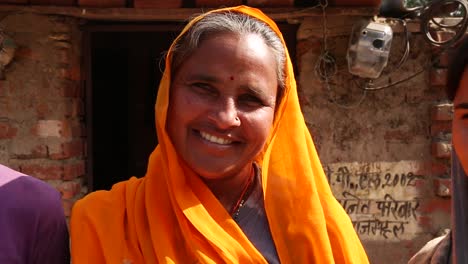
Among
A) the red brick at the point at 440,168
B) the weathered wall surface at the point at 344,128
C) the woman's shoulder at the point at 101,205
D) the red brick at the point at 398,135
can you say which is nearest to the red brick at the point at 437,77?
the weathered wall surface at the point at 344,128

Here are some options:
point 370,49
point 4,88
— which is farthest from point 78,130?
point 370,49

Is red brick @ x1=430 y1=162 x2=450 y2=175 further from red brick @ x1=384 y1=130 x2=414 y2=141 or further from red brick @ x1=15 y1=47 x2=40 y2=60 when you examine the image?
red brick @ x1=15 y1=47 x2=40 y2=60

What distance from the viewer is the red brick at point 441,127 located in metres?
3.51

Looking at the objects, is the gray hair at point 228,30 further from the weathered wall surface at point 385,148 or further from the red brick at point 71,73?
the red brick at point 71,73

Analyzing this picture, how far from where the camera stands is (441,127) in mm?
3516

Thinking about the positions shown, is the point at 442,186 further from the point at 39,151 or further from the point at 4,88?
the point at 4,88

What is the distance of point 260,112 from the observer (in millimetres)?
1638

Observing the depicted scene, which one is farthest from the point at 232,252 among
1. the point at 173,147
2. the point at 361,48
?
the point at 361,48

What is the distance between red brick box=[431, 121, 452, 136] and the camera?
3.51 metres

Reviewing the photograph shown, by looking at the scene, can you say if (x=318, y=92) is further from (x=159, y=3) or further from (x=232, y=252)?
(x=232, y=252)

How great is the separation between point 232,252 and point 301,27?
2.10m

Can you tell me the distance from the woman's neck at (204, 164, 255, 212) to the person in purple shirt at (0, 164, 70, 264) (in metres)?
0.43

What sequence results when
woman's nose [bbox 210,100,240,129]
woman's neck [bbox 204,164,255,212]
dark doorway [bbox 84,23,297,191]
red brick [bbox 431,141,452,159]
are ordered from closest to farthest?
woman's nose [bbox 210,100,240,129]
woman's neck [bbox 204,164,255,212]
red brick [bbox 431,141,452,159]
dark doorway [bbox 84,23,297,191]

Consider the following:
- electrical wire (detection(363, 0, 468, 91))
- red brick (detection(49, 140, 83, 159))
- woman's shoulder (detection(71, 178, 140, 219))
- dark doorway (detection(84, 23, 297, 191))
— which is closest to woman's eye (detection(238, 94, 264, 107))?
woman's shoulder (detection(71, 178, 140, 219))
